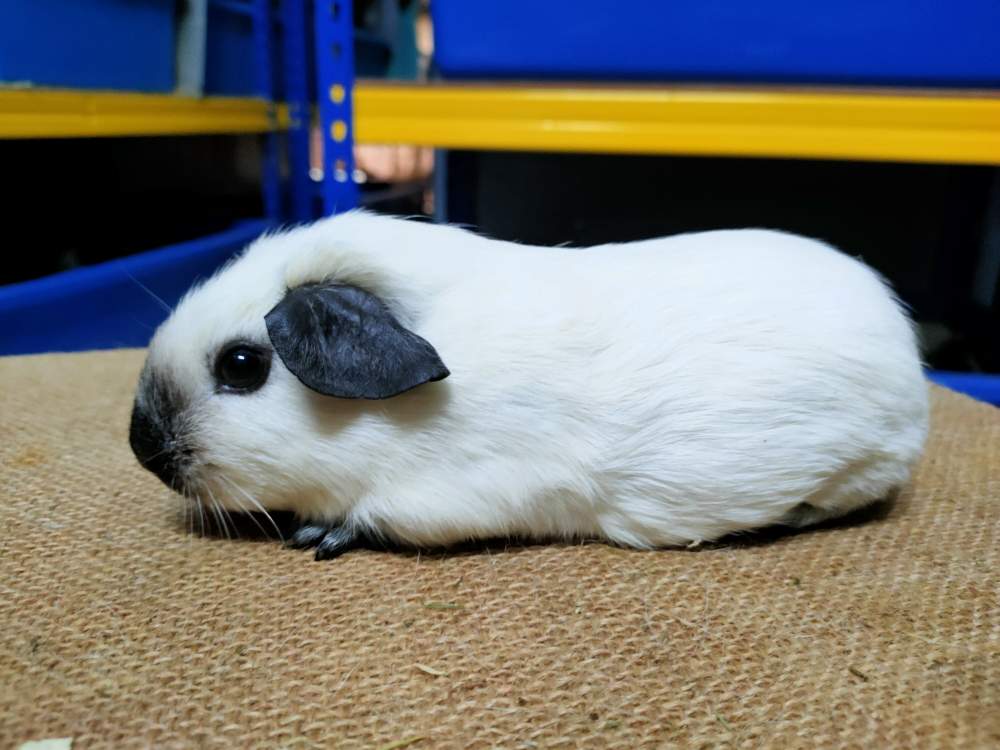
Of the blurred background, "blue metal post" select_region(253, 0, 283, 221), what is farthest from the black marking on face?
"blue metal post" select_region(253, 0, 283, 221)

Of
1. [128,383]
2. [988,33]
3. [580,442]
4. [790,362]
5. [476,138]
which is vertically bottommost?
[128,383]

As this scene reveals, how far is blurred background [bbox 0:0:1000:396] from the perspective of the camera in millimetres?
2033

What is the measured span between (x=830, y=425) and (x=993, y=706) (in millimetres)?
400

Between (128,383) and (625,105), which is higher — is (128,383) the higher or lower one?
the lower one

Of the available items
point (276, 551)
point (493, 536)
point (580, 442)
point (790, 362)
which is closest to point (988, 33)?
point (790, 362)

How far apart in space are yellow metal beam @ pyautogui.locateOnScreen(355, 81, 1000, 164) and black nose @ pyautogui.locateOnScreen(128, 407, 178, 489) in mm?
1250

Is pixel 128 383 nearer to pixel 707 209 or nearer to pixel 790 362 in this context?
pixel 790 362

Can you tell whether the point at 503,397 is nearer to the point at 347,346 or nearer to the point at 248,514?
the point at 347,346

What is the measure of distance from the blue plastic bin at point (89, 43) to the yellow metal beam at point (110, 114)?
0.23 ft

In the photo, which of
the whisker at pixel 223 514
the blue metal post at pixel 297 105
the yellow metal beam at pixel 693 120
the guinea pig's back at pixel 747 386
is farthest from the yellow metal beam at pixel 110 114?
the guinea pig's back at pixel 747 386

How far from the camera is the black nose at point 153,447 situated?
1.15 m

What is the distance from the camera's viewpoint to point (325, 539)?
1179 mm

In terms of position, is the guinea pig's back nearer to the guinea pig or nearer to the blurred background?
the guinea pig

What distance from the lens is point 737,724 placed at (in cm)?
86
